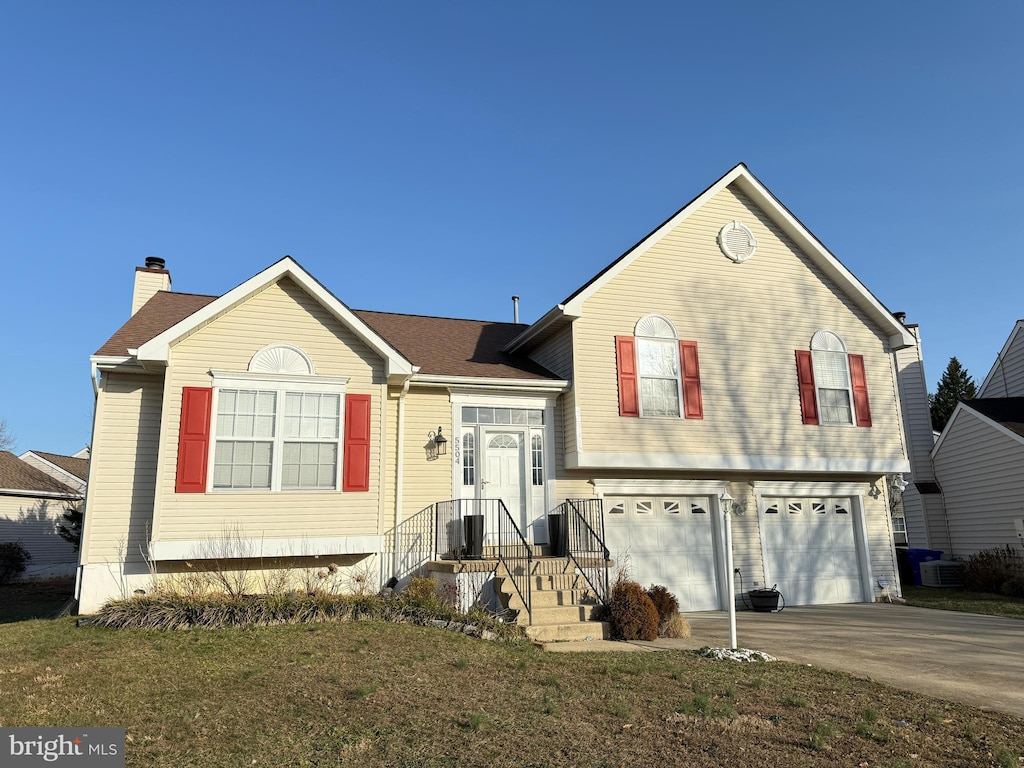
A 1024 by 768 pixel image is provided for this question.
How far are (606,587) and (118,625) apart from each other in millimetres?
7088

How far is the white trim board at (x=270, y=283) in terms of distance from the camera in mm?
11125

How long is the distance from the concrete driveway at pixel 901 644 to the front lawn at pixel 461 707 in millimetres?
746

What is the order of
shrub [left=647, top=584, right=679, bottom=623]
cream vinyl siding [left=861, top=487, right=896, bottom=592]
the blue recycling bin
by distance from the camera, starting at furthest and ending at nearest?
the blue recycling bin, cream vinyl siding [left=861, top=487, right=896, bottom=592], shrub [left=647, top=584, right=679, bottom=623]

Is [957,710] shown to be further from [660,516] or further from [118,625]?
[118,625]

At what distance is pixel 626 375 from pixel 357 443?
5.55 m

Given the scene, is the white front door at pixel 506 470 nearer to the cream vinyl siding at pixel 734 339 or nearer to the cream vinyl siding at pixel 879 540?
the cream vinyl siding at pixel 734 339

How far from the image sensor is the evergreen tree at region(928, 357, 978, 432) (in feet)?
127

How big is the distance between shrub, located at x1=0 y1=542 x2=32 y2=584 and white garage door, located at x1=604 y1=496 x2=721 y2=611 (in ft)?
64.2

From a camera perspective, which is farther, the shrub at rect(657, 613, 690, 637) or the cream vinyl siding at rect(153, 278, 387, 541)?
the cream vinyl siding at rect(153, 278, 387, 541)

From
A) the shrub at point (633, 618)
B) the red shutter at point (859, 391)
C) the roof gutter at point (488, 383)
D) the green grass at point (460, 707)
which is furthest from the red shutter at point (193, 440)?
the red shutter at point (859, 391)

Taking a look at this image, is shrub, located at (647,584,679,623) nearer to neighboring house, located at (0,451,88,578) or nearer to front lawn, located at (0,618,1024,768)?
front lawn, located at (0,618,1024,768)

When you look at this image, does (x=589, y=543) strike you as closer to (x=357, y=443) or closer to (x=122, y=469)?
(x=357, y=443)

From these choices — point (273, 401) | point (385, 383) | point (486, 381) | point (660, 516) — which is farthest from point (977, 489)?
point (273, 401)

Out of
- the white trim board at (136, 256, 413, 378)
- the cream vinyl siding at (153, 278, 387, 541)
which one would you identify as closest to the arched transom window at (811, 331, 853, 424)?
the white trim board at (136, 256, 413, 378)
